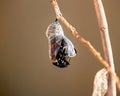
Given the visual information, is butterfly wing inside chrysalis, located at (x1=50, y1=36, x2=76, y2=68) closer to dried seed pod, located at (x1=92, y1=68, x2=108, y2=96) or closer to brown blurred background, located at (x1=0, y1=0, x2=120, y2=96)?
dried seed pod, located at (x1=92, y1=68, x2=108, y2=96)

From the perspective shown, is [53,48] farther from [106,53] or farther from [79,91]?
[79,91]

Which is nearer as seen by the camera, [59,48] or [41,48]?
[59,48]

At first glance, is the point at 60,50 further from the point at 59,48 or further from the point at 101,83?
the point at 101,83

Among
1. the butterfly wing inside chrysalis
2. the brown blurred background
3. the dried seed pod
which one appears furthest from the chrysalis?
the brown blurred background

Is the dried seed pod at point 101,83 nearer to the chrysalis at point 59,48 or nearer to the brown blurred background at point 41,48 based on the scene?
the chrysalis at point 59,48

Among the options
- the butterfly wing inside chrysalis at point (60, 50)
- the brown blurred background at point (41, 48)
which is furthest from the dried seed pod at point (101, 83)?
the brown blurred background at point (41, 48)

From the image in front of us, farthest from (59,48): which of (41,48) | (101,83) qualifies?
(41,48)

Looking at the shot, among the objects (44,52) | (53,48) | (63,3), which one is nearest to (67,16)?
(63,3)

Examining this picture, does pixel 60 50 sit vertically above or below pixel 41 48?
below
